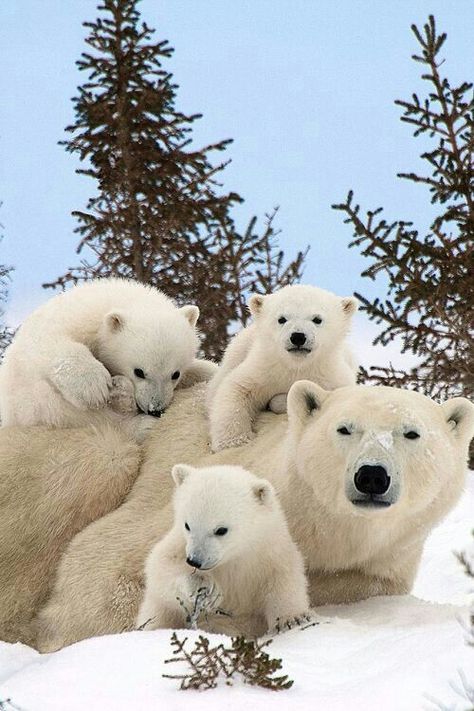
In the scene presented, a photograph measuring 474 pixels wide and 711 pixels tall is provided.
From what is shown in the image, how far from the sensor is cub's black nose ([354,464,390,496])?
3.92 meters

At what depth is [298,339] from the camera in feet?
17.1

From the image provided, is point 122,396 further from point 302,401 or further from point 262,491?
point 262,491

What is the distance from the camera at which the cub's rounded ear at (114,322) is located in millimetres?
5762

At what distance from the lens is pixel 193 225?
12539 mm

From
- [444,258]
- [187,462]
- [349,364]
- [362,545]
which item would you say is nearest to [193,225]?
[444,258]

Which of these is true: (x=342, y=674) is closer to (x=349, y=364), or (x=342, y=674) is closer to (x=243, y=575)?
(x=243, y=575)

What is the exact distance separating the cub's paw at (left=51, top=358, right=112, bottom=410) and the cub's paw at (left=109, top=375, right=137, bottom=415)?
0.14m

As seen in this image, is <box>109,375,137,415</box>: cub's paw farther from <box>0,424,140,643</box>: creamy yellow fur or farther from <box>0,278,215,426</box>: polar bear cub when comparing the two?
<box>0,424,140,643</box>: creamy yellow fur

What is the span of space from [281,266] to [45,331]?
289 inches

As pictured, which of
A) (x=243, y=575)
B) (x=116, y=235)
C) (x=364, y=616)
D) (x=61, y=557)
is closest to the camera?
(x=243, y=575)

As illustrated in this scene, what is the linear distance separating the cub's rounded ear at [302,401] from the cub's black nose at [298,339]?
72 centimetres

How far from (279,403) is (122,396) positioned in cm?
100

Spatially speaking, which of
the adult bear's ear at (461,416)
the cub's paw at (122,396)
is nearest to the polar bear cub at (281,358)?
the cub's paw at (122,396)

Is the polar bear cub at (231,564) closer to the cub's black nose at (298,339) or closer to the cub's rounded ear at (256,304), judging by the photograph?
the cub's black nose at (298,339)
